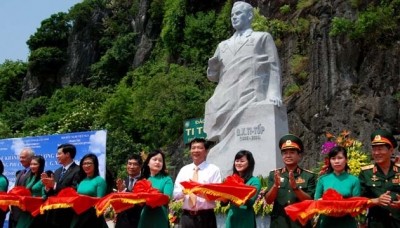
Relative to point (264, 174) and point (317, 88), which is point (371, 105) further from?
point (264, 174)

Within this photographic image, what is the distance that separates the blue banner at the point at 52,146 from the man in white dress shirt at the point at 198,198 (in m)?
3.34

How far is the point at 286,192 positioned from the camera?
489 centimetres

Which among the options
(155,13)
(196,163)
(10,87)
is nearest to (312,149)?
(196,163)

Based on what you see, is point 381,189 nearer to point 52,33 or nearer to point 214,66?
point 214,66

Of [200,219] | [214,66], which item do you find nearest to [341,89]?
[214,66]

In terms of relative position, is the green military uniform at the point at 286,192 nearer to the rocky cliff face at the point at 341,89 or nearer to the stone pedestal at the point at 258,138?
the stone pedestal at the point at 258,138

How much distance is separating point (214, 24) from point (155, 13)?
565 cm

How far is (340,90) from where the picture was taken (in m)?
16.5

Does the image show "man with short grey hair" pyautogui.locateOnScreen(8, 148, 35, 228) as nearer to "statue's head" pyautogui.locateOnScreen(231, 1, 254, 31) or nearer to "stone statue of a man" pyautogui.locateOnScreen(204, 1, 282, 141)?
"stone statue of a man" pyautogui.locateOnScreen(204, 1, 282, 141)

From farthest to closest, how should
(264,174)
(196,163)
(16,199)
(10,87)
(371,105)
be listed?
(10,87), (371,105), (264,174), (16,199), (196,163)

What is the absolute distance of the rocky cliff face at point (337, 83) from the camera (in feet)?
50.8

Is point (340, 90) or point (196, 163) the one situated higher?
point (340, 90)

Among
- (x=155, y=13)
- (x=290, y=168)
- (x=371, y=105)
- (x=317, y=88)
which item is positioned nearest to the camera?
(x=290, y=168)

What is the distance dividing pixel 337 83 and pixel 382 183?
12342 mm
